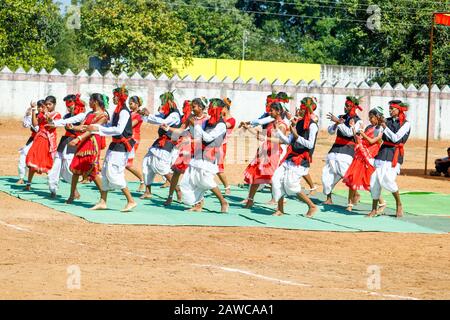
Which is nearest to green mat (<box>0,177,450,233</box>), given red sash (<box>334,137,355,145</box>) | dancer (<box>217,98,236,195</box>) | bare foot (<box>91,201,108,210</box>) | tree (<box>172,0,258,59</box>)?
bare foot (<box>91,201,108,210</box>)

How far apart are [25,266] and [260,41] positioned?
65.1 m

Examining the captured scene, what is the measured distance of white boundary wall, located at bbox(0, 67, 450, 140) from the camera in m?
37.4

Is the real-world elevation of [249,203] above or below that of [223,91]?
below

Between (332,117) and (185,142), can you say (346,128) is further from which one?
(185,142)

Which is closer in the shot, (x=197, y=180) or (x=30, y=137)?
(x=197, y=180)

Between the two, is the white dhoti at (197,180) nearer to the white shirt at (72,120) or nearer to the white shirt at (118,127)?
the white shirt at (118,127)

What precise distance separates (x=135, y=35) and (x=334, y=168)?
28.2 m

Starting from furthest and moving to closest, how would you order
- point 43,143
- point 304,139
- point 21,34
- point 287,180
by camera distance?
point 21,34
point 43,143
point 304,139
point 287,180

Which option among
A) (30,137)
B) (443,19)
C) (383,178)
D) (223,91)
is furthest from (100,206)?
(223,91)

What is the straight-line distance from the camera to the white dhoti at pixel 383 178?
15867 millimetres

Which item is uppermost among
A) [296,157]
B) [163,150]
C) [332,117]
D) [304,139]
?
[332,117]

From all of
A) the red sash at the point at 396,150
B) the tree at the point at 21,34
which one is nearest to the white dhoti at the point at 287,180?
the red sash at the point at 396,150

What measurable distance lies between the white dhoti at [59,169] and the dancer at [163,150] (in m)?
1.39

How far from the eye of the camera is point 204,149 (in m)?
15.5
